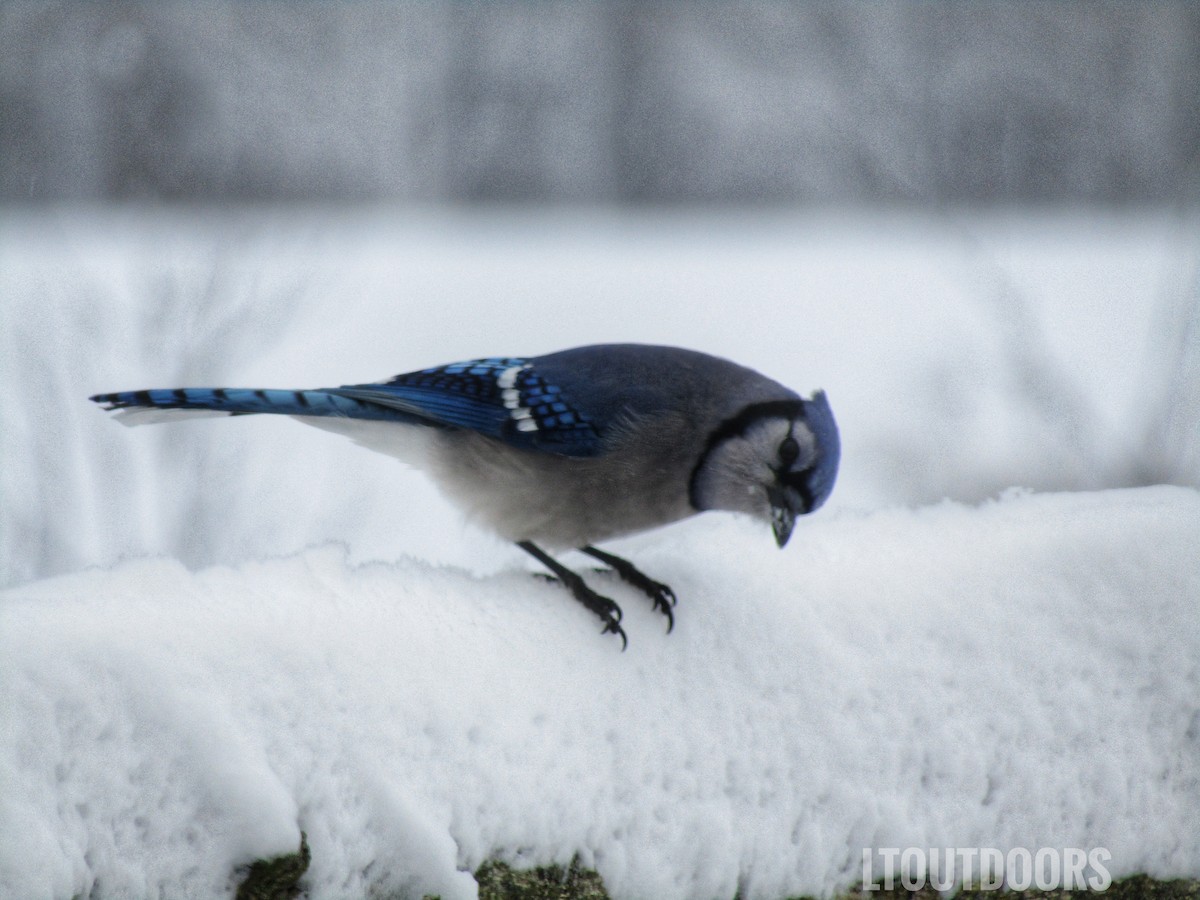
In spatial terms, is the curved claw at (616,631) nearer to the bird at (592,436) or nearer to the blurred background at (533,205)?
the bird at (592,436)

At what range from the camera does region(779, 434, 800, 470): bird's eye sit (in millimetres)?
1668

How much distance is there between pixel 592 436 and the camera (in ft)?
5.99

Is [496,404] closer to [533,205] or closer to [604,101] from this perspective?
[604,101]

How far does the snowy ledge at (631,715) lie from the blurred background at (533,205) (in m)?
0.91

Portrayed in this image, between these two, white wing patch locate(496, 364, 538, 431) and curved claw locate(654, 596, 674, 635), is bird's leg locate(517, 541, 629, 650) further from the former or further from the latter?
white wing patch locate(496, 364, 538, 431)

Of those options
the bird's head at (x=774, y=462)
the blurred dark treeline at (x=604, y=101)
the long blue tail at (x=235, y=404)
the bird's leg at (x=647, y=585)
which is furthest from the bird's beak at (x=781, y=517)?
the blurred dark treeline at (x=604, y=101)

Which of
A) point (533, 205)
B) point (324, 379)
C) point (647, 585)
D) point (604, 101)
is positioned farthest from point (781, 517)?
point (533, 205)

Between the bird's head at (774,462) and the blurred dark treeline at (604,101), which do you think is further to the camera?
the blurred dark treeline at (604,101)

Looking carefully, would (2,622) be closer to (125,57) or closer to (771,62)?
(125,57)

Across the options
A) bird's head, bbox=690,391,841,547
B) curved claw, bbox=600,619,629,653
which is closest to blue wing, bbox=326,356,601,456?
bird's head, bbox=690,391,841,547

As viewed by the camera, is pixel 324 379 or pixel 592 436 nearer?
pixel 592 436

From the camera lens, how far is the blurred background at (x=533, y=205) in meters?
3.26

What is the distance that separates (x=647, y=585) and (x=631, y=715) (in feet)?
1.21

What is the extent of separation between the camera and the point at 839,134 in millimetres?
3668
